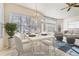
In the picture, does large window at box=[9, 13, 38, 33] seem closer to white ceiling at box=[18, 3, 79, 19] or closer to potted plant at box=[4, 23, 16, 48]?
potted plant at box=[4, 23, 16, 48]

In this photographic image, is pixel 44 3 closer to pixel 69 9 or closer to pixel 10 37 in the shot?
pixel 69 9

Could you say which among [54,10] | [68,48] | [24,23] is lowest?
[68,48]

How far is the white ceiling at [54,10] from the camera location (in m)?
2.51

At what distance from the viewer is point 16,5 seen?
8.21 feet

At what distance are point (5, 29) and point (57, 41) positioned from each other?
98 cm

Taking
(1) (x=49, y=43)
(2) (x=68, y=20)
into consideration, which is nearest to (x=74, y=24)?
(2) (x=68, y=20)

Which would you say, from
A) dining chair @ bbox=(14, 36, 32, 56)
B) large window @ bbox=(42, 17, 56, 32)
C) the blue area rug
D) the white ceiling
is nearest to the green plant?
dining chair @ bbox=(14, 36, 32, 56)

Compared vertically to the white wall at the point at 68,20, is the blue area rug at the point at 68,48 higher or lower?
lower

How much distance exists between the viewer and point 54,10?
8.24ft

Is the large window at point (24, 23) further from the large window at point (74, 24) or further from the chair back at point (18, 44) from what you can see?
the large window at point (74, 24)

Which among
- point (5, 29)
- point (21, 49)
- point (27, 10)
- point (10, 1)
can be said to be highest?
point (10, 1)

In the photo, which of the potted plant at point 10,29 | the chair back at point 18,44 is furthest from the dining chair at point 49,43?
the potted plant at point 10,29

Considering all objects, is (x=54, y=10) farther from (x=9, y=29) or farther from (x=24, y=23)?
(x=9, y=29)

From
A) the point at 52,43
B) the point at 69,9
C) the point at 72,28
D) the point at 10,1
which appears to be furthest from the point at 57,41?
the point at 10,1
